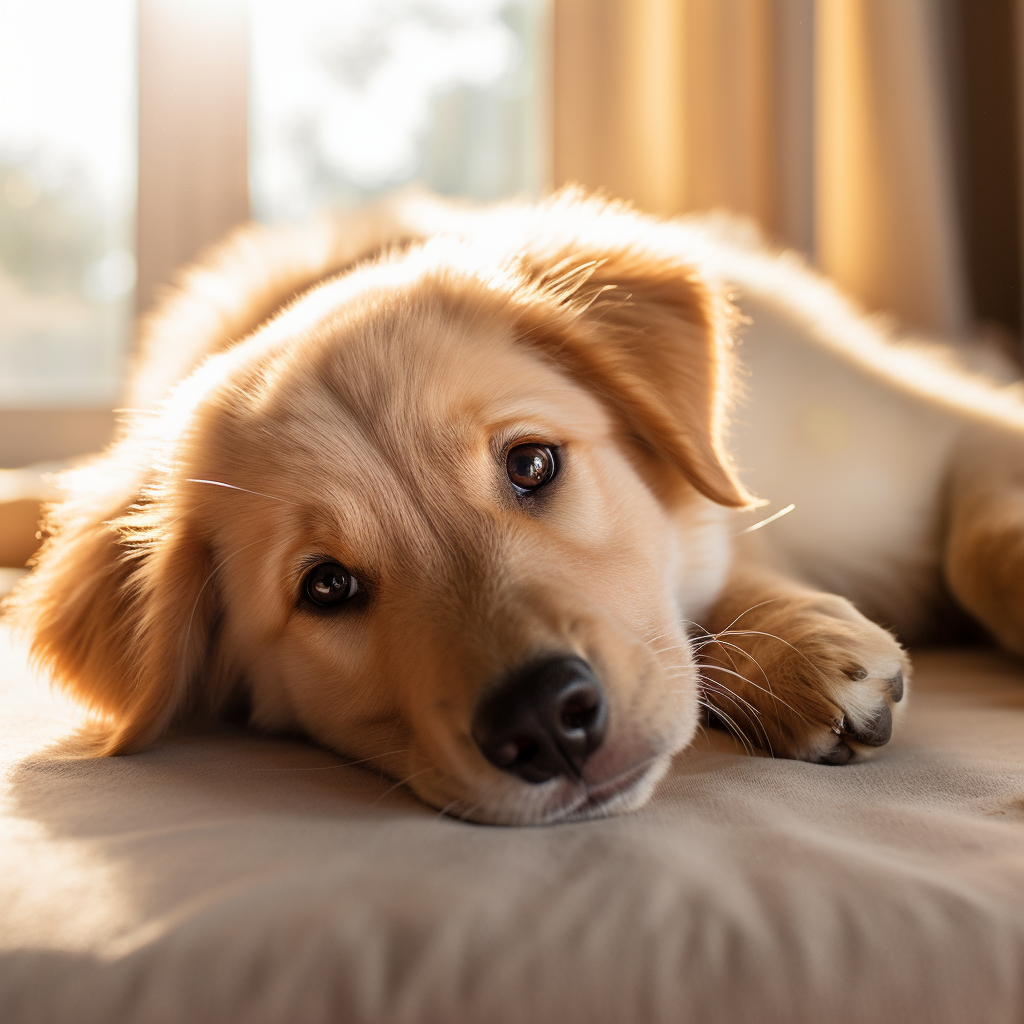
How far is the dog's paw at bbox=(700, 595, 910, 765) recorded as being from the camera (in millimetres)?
1337

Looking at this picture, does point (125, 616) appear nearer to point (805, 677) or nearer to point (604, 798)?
point (604, 798)

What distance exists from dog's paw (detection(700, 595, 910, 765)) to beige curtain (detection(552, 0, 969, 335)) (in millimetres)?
2968

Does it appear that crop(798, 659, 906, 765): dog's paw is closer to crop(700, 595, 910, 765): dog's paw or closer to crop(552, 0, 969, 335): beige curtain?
crop(700, 595, 910, 765): dog's paw

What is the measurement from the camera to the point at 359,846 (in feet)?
3.34

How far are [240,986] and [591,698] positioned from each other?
0.51m

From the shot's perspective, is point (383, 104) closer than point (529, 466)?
No

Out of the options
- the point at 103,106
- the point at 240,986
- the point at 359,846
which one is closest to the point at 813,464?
the point at 359,846

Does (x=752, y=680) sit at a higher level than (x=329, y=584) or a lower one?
lower

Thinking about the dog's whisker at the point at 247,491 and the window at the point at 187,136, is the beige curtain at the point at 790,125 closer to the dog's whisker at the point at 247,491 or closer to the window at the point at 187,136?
the window at the point at 187,136

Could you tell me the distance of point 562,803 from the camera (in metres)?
1.14

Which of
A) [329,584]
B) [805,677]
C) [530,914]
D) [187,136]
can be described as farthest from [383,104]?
[530,914]

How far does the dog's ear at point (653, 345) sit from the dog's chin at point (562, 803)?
69 cm

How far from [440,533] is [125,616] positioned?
0.63 m

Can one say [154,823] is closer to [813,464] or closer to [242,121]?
[813,464]
